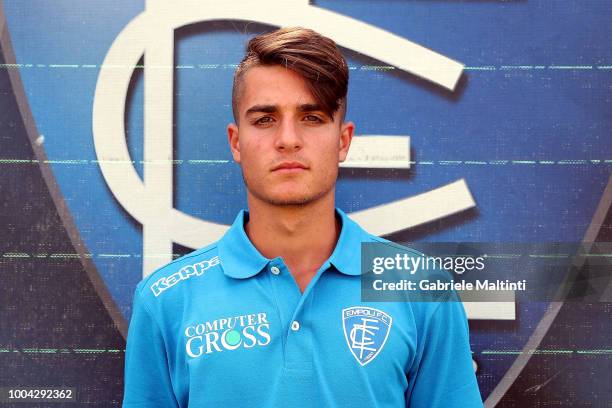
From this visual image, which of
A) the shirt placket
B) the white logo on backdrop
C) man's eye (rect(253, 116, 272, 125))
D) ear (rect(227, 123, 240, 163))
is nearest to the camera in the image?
the shirt placket

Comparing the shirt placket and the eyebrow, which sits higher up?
the eyebrow

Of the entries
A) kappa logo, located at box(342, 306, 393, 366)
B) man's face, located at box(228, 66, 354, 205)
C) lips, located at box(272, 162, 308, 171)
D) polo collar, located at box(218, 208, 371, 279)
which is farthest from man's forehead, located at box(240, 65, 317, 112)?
kappa logo, located at box(342, 306, 393, 366)

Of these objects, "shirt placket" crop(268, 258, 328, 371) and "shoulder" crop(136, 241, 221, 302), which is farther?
"shoulder" crop(136, 241, 221, 302)

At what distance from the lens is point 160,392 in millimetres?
1512

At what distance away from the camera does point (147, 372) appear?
1.51m

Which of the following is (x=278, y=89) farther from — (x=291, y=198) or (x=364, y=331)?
(x=364, y=331)

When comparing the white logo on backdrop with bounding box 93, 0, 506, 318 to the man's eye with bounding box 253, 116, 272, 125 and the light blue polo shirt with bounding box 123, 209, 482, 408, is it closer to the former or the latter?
the light blue polo shirt with bounding box 123, 209, 482, 408

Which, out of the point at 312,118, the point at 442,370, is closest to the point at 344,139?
the point at 312,118

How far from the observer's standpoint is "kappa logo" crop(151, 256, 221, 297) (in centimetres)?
152

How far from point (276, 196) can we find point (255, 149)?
4.1 inches

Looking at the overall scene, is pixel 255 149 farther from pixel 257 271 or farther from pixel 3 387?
pixel 3 387

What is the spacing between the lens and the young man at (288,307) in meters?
1.40

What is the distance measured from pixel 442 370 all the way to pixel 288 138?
0.57 m

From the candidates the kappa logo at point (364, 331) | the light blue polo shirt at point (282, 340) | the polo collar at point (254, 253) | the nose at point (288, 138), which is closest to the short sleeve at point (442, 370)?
the light blue polo shirt at point (282, 340)
